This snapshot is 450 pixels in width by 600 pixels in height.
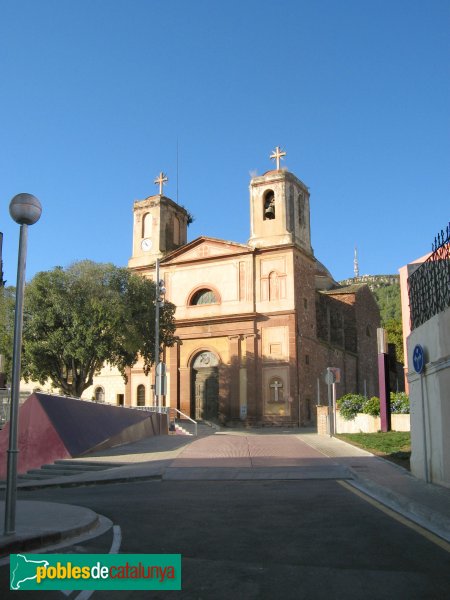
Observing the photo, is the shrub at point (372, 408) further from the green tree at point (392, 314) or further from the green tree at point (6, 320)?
the green tree at point (392, 314)

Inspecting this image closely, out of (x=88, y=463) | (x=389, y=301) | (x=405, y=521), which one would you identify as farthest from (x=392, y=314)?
(x=405, y=521)

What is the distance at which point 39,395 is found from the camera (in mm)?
18125

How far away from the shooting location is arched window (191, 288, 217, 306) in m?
43.8

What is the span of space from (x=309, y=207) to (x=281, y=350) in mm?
11747

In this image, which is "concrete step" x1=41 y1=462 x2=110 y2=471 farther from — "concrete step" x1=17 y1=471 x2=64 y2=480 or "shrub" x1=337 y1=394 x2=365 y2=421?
"shrub" x1=337 y1=394 x2=365 y2=421

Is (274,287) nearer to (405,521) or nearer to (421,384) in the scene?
(421,384)

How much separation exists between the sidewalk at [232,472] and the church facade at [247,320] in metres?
15.8

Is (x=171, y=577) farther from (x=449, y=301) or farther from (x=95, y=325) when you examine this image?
(x=95, y=325)

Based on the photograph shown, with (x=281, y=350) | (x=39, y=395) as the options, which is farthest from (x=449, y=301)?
(x=281, y=350)

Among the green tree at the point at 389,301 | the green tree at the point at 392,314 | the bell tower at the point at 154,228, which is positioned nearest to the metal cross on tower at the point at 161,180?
the bell tower at the point at 154,228

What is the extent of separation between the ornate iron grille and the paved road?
12.1 ft

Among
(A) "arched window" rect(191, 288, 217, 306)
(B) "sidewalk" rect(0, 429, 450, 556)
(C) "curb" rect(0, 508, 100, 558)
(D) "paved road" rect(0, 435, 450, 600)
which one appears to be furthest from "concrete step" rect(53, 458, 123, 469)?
(A) "arched window" rect(191, 288, 217, 306)
